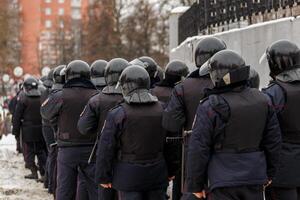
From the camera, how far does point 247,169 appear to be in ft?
Answer: 17.2

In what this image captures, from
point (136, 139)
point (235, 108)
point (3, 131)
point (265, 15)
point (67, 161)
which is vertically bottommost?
point (3, 131)

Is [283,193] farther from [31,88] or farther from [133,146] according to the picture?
[31,88]

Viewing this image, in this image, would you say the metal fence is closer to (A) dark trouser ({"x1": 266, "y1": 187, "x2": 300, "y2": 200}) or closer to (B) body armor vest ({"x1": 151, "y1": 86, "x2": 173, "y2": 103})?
(B) body armor vest ({"x1": 151, "y1": 86, "x2": 173, "y2": 103})

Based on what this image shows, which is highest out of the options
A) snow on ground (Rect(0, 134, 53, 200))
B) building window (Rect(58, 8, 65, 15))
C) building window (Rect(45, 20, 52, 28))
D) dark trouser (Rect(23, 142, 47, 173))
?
building window (Rect(58, 8, 65, 15))

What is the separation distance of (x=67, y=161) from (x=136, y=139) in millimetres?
2136

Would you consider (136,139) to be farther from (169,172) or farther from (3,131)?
(3,131)

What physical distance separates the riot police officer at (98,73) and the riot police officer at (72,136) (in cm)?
42

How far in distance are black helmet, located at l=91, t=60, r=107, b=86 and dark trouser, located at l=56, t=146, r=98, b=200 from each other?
117cm

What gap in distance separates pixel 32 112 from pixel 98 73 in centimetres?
439

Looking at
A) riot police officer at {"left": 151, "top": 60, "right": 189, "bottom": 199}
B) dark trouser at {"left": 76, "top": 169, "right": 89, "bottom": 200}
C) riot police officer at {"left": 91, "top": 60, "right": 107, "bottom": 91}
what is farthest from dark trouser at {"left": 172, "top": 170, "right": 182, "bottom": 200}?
riot police officer at {"left": 91, "top": 60, "right": 107, "bottom": 91}

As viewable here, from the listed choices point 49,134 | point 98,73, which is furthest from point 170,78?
point 49,134

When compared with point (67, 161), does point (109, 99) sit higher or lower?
higher

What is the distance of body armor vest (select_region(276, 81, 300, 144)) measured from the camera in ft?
20.4

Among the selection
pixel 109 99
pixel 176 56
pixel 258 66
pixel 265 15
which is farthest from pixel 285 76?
pixel 176 56
